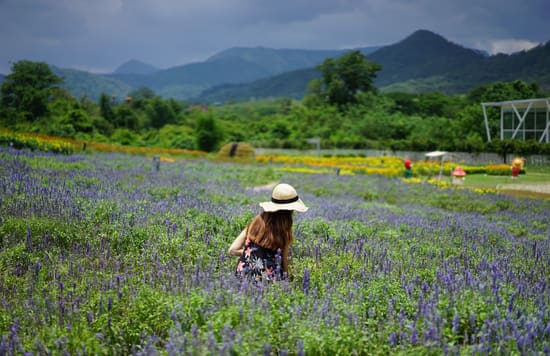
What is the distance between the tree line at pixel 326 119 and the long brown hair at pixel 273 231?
60.5 feet

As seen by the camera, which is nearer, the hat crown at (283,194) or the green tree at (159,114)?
the hat crown at (283,194)

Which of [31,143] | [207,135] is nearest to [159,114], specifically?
[207,135]

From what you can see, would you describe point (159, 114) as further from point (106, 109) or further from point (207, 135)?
point (207, 135)

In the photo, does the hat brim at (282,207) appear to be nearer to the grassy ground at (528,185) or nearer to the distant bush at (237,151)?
the grassy ground at (528,185)

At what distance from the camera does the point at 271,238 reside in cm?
376

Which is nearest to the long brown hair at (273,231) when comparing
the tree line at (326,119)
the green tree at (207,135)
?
the tree line at (326,119)

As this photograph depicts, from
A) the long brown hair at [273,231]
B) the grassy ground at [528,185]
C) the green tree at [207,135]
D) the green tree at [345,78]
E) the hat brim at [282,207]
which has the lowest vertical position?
the grassy ground at [528,185]

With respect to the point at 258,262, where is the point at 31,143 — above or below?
above

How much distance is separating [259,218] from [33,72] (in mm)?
57360

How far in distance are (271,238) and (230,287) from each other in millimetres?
846

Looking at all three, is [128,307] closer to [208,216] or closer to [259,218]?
[259,218]

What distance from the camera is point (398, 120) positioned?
49.7m

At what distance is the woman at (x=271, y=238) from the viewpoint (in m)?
3.73

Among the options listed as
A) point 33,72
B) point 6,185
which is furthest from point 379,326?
point 33,72
